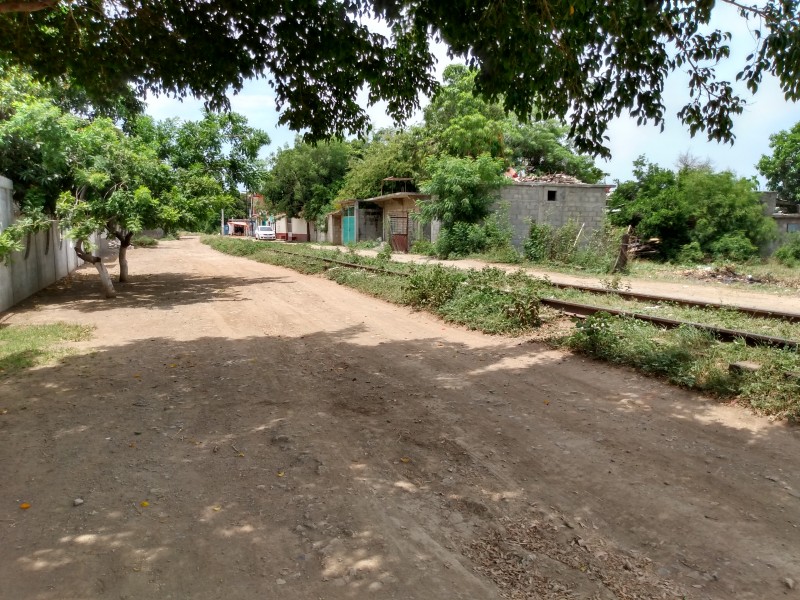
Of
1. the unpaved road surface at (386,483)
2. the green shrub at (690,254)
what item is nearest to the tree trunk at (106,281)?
the unpaved road surface at (386,483)

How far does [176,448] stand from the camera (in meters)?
4.78

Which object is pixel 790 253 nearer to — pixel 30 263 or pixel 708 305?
pixel 708 305

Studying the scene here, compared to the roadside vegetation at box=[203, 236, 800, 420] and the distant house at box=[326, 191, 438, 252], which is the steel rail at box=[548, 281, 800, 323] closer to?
the roadside vegetation at box=[203, 236, 800, 420]

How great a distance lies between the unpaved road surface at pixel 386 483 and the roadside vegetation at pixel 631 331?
33 cm

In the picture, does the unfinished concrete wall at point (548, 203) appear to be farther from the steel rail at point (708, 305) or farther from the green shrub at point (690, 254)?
the steel rail at point (708, 305)

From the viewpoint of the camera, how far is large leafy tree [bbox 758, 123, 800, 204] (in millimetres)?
38188

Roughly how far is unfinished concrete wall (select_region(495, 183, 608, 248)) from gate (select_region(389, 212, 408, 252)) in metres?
7.43

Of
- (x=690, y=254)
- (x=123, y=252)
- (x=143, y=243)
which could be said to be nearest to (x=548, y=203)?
(x=690, y=254)

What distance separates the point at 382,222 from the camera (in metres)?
39.0

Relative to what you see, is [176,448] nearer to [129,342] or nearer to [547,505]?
[547,505]

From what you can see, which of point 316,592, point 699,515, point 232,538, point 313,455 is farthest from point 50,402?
point 699,515

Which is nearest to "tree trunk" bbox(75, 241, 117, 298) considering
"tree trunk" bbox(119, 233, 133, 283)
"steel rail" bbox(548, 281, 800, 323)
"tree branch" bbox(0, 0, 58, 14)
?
"tree trunk" bbox(119, 233, 133, 283)

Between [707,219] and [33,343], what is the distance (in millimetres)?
22999

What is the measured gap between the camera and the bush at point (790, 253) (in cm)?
2202
